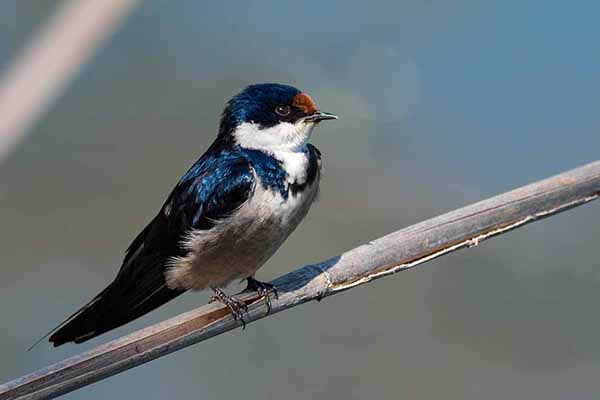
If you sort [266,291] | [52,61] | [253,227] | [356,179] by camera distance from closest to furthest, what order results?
[52,61] → [266,291] → [253,227] → [356,179]

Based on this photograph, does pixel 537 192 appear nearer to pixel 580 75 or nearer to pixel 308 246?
pixel 308 246

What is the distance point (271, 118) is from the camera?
2.17 meters

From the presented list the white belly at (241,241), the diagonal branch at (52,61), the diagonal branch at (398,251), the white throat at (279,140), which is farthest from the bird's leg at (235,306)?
the diagonal branch at (52,61)

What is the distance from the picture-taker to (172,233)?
2143 mm

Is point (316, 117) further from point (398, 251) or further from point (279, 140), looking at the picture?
point (398, 251)

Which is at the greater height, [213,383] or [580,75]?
[580,75]

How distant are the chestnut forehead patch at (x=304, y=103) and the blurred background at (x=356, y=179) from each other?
888 millimetres

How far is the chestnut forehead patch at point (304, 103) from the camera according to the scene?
2162mm

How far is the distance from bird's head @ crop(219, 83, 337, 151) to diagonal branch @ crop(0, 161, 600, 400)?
0.90 ft

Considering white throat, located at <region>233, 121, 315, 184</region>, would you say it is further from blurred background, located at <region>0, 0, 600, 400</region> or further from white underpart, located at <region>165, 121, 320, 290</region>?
blurred background, located at <region>0, 0, 600, 400</region>

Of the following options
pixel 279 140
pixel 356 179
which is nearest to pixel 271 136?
pixel 279 140

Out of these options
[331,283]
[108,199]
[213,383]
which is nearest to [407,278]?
[213,383]

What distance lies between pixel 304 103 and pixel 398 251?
0.36 m

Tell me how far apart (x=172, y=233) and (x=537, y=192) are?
610 mm
